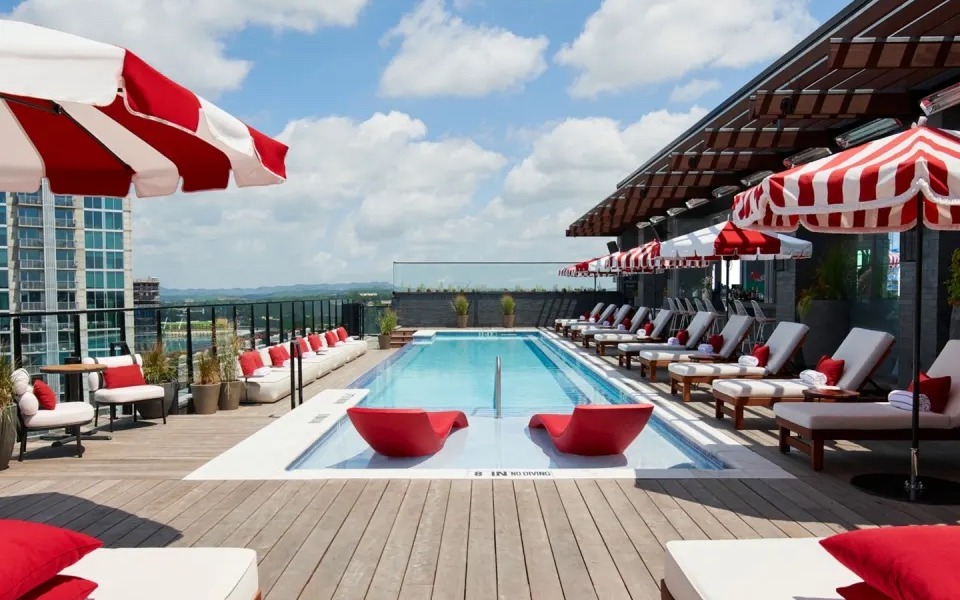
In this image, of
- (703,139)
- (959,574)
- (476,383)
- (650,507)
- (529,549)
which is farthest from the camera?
(476,383)

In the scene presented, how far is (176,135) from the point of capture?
3.58 meters

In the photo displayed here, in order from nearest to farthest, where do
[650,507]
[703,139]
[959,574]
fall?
[959,574], [650,507], [703,139]

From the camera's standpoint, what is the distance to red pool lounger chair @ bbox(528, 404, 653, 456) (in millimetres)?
5242

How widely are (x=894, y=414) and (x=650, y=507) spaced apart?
2.11 metres

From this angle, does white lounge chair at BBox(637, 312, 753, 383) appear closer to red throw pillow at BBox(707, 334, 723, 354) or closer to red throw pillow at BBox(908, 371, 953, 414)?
red throw pillow at BBox(707, 334, 723, 354)

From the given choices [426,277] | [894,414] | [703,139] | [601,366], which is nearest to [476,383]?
[601,366]

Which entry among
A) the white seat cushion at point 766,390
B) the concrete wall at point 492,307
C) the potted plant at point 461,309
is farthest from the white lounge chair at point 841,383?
the concrete wall at point 492,307

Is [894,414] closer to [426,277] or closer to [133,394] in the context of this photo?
[133,394]

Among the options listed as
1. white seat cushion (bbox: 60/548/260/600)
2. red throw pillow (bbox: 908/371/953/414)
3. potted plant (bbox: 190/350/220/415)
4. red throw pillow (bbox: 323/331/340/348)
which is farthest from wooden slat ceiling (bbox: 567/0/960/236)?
potted plant (bbox: 190/350/220/415)

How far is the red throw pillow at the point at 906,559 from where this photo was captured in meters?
1.77

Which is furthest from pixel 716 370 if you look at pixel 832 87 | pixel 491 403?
pixel 832 87

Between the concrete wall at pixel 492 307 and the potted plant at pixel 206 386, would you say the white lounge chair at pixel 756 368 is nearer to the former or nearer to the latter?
the potted plant at pixel 206 386

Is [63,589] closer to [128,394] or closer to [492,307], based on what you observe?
[128,394]

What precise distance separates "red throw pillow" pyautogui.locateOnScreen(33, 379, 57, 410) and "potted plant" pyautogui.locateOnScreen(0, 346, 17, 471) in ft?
0.64
